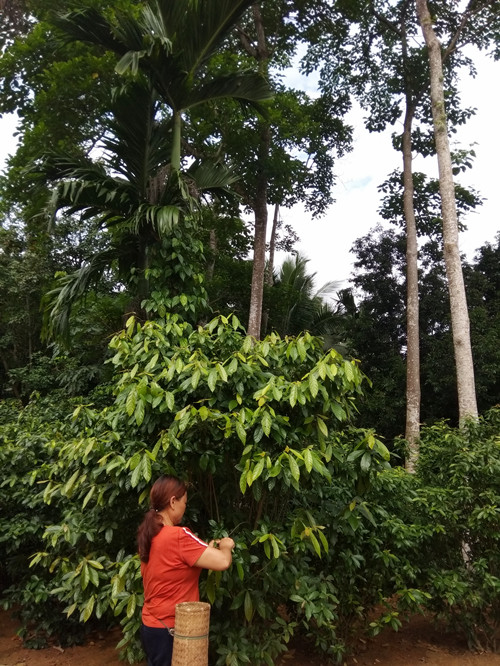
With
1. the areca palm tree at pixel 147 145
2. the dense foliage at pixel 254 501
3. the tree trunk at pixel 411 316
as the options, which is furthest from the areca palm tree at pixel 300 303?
the dense foliage at pixel 254 501

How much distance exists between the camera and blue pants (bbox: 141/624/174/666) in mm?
2170

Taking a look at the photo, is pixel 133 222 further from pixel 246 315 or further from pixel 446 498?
pixel 246 315

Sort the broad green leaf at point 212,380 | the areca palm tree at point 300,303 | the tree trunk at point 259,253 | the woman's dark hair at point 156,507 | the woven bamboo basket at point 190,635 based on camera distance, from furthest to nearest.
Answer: the areca palm tree at point 300,303 → the tree trunk at point 259,253 → the broad green leaf at point 212,380 → the woman's dark hair at point 156,507 → the woven bamboo basket at point 190,635

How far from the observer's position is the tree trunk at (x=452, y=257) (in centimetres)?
633

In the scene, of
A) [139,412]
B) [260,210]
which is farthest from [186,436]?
[260,210]

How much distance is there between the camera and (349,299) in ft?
54.0

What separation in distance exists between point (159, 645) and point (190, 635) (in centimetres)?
27

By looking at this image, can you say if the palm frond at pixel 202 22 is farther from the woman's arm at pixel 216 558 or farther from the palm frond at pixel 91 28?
the woman's arm at pixel 216 558

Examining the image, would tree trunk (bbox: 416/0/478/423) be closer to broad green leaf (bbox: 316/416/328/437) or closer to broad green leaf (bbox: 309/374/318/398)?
broad green leaf (bbox: 316/416/328/437)

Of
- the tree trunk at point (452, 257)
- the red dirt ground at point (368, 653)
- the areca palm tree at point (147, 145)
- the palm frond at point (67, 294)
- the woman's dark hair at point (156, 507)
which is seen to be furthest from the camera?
the tree trunk at point (452, 257)

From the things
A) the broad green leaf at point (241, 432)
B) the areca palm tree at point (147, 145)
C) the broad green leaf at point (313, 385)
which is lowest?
the broad green leaf at point (241, 432)

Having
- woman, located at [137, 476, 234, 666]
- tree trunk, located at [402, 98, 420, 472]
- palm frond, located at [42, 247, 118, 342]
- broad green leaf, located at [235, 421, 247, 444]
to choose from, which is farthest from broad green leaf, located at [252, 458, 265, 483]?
tree trunk, located at [402, 98, 420, 472]

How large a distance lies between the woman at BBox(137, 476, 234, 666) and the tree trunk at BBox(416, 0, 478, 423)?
4353 millimetres

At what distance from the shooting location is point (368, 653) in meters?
4.03
